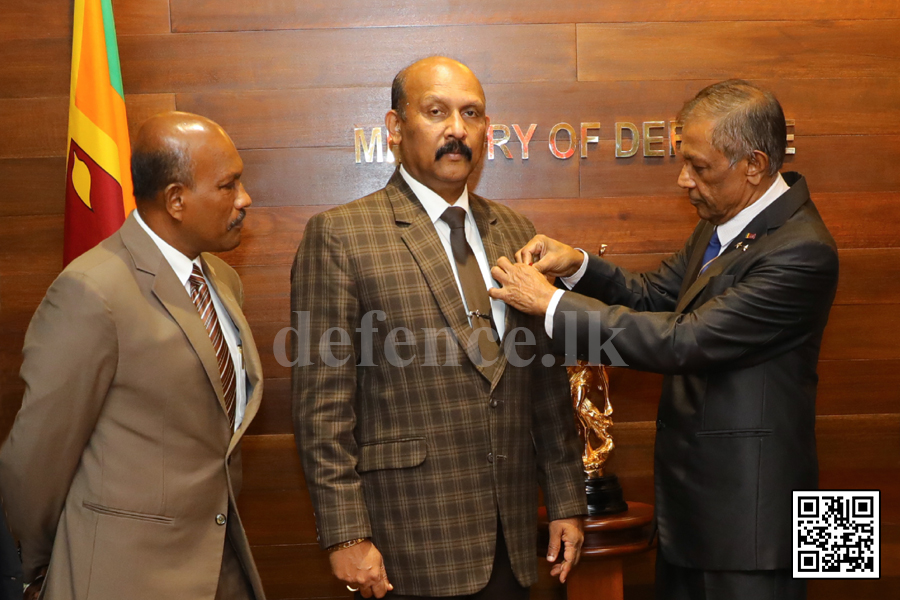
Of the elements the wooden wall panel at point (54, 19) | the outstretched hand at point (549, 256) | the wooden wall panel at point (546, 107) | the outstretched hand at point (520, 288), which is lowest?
the outstretched hand at point (520, 288)

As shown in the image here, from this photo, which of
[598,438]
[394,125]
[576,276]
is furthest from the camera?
[598,438]

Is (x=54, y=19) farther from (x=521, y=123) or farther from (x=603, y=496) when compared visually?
(x=603, y=496)

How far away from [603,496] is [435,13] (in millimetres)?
1832

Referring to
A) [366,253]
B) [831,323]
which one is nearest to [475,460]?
[366,253]

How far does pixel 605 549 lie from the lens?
8.77 ft

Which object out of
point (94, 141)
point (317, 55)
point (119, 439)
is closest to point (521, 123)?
point (317, 55)

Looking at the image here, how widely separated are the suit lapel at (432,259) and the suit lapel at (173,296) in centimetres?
55

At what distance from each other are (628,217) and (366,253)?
154 centimetres

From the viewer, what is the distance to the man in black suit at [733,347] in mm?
2105

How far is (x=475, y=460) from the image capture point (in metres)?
2.03

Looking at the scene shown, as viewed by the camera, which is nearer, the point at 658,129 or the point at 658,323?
the point at 658,323

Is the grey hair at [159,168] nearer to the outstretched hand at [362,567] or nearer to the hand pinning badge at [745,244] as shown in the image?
the outstretched hand at [362,567]

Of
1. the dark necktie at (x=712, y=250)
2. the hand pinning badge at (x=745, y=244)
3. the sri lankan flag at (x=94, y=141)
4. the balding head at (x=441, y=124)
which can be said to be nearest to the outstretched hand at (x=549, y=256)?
the balding head at (x=441, y=124)

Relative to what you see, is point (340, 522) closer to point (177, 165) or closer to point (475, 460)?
point (475, 460)
